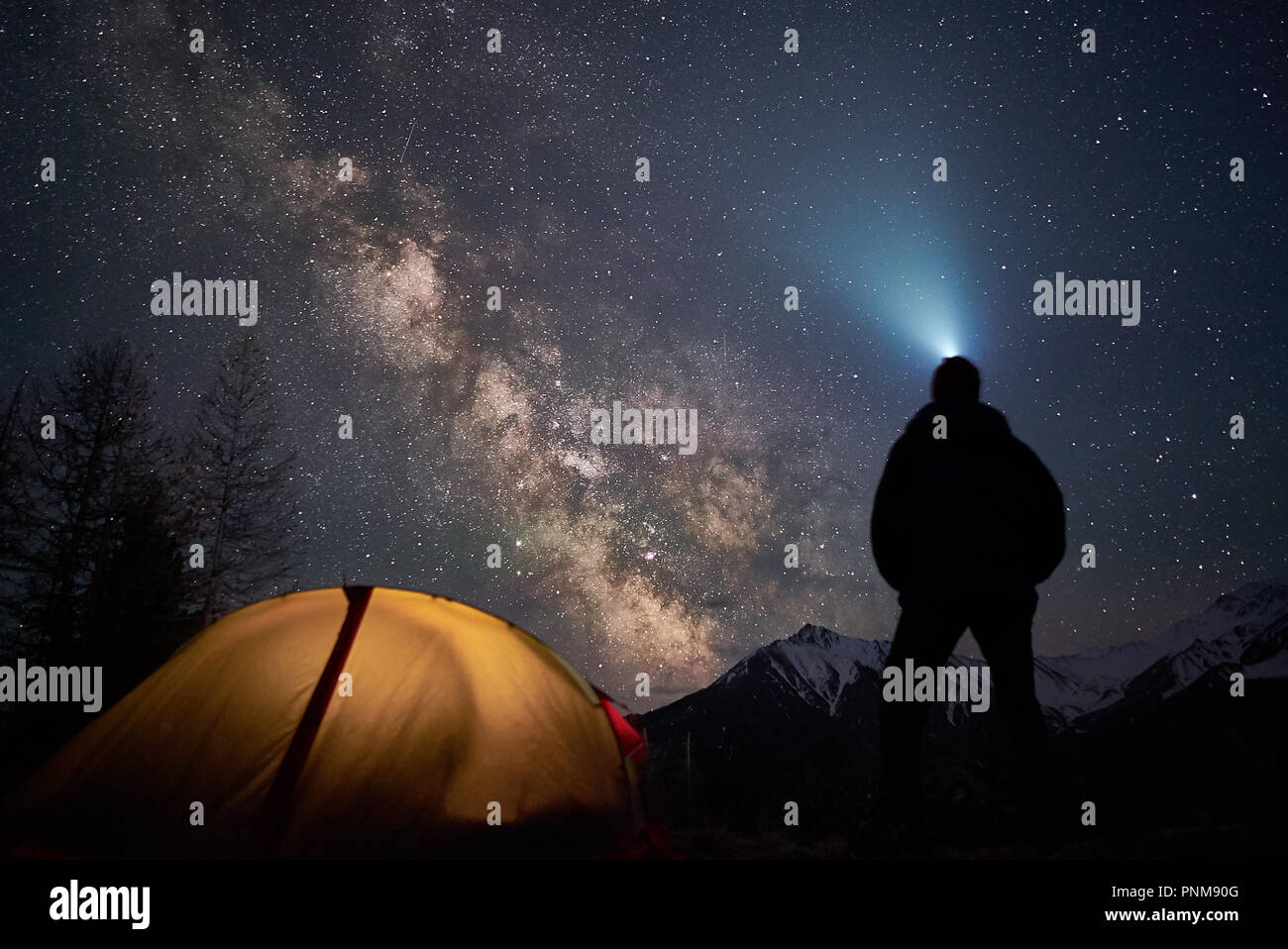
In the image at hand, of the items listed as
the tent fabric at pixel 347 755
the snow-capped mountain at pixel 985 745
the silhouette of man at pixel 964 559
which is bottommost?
the snow-capped mountain at pixel 985 745

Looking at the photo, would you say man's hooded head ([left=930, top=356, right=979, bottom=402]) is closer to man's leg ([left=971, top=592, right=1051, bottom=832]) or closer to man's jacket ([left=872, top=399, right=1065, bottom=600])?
man's jacket ([left=872, top=399, right=1065, bottom=600])

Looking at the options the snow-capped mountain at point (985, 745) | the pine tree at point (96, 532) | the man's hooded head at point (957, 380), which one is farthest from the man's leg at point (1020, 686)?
the pine tree at point (96, 532)

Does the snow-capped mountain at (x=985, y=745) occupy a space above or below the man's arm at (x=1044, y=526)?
below

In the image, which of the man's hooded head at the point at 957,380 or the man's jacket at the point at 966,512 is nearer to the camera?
the man's jacket at the point at 966,512

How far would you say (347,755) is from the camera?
468cm

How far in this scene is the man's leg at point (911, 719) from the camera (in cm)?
422

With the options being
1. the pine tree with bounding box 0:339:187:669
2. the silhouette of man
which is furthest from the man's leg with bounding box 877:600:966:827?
the pine tree with bounding box 0:339:187:669

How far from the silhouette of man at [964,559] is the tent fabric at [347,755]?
7.38ft

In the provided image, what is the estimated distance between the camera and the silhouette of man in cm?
416

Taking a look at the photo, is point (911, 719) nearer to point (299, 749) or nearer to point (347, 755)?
point (347, 755)

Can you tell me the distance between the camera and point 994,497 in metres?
4.44

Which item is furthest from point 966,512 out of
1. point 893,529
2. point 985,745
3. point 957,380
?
point 985,745

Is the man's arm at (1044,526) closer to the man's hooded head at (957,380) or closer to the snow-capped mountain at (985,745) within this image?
the man's hooded head at (957,380)

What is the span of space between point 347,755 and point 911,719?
12.5 feet
